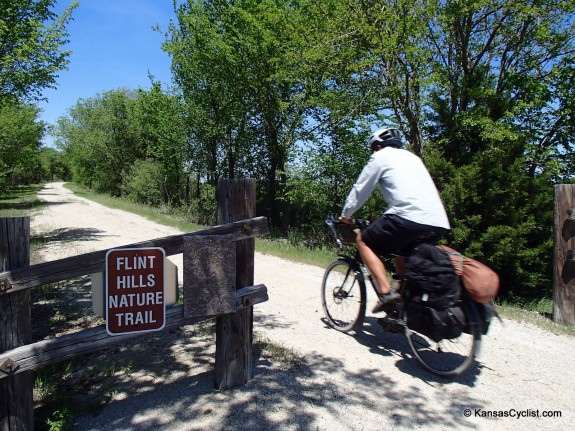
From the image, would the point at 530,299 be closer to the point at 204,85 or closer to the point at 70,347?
the point at 70,347

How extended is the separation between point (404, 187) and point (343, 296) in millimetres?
1675

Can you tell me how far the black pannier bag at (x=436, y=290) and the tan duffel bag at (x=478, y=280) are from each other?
72 millimetres

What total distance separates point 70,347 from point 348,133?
14346 millimetres

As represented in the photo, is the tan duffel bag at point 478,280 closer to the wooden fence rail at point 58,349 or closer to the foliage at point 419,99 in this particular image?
the wooden fence rail at point 58,349

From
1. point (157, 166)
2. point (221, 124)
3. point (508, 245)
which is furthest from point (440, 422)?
point (157, 166)

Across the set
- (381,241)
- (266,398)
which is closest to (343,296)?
(381,241)

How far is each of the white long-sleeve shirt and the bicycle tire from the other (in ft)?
2.60

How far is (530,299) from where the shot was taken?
975 cm

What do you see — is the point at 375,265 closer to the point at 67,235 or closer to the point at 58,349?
the point at 58,349

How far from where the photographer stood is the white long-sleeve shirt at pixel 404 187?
361 cm

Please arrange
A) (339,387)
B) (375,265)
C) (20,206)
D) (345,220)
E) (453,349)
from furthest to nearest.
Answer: (20,206), (345,220), (453,349), (375,265), (339,387)

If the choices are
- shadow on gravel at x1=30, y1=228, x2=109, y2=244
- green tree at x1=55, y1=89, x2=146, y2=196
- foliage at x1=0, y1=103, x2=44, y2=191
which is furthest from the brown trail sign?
green tree at x1=55, y1=89, x2=146, y2=196

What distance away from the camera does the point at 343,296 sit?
4.80 metres

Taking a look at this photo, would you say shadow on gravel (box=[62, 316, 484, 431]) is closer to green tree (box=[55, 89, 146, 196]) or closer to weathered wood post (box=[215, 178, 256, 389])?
weathered wood post (box=[215, 178, 256, 389])
